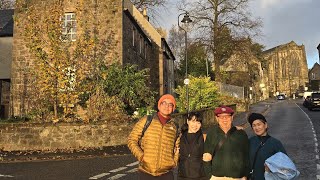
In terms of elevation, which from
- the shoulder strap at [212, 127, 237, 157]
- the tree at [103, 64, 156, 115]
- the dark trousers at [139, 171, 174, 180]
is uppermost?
the tree at [103, 64, 156, 115]

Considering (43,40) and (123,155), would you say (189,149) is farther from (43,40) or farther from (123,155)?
(43,40)

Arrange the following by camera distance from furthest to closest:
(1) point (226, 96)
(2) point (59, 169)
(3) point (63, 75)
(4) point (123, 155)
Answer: (1) point (226, 96)
(3) point (63, 75)
(4) point (123, 155)
(2) point (59, 169)

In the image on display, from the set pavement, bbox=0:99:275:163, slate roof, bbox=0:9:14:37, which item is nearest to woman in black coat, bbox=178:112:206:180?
pavement, bbox=0:99:275:163

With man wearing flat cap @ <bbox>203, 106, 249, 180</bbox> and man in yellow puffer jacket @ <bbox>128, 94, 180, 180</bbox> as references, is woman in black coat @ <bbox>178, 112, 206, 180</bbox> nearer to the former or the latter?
man in yellow puffer jacket @ <bbox>128, 94, 180, 180</bbox>

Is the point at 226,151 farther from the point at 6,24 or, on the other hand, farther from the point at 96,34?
the point at 6,24

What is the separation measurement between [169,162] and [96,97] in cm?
1201

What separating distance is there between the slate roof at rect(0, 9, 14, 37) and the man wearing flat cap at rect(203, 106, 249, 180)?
938 inches

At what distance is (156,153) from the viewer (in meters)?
4.33

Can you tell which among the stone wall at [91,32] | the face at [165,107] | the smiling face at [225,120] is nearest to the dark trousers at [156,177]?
the face at [165,107]

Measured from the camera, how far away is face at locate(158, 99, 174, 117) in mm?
4438

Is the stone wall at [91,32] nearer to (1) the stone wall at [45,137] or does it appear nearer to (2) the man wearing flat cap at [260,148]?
(1) the stone wall at [45,137]

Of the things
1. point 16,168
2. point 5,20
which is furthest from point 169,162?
point 5,20

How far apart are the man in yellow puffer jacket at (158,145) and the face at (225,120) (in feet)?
2.10

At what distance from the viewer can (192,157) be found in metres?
4.57
